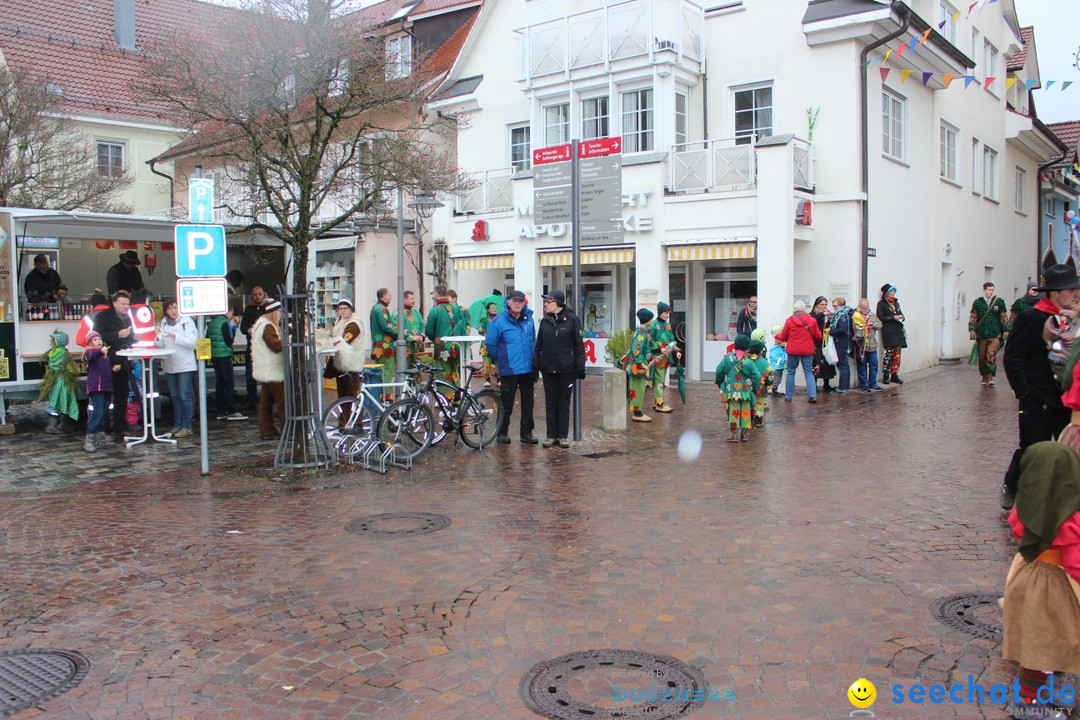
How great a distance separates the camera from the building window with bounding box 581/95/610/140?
67.9ft

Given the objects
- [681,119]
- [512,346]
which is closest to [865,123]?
[681,119]

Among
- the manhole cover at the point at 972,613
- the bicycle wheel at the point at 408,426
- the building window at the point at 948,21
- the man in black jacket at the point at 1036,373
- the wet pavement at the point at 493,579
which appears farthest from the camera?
the building window at the point at 948,21

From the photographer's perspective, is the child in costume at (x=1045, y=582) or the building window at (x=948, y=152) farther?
the building window at (x=948, y=152)

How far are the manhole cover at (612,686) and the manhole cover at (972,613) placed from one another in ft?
5.18

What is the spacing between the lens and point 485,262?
72.8 ft

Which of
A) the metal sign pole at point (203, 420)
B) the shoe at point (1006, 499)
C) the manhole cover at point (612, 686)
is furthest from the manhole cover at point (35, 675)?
the shoe at point (1006, 499)

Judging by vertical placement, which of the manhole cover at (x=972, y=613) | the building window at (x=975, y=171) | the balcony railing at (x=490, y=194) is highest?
the building window at (x=975, y=171)

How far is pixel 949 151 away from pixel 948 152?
126 mm

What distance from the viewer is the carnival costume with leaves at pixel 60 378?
41.6ft


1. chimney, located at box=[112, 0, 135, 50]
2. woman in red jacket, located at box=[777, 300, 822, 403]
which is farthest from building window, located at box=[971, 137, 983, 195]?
chimney, located at box=[112, 0, 135, 50]

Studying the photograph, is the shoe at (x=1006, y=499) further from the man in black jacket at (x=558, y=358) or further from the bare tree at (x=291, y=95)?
the bare tree at (x=291, y=95)

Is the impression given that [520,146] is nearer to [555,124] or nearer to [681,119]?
[555,124]

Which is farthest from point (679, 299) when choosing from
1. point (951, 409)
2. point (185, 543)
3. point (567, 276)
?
point (185, 543)

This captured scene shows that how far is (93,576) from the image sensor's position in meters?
5.96
